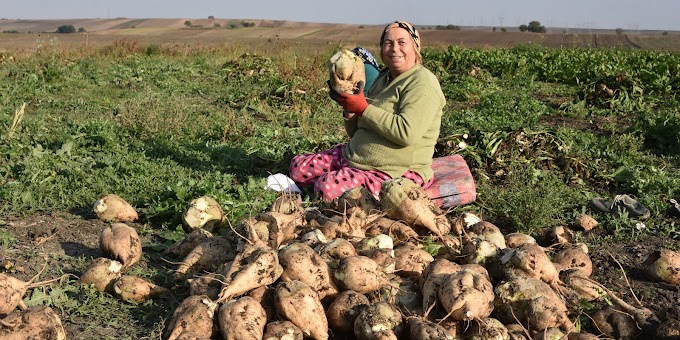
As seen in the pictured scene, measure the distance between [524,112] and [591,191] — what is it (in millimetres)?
3572

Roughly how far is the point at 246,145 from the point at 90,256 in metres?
3.16

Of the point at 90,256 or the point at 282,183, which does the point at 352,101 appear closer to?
the point at 282,183

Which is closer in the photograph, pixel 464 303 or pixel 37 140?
pixel 464 303

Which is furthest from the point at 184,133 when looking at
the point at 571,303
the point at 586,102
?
the point at 586,102

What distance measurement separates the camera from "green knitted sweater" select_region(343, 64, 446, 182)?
187 inches

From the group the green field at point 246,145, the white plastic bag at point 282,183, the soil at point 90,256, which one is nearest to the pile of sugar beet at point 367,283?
the soil at point 90,256

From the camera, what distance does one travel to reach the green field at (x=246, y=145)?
473cm

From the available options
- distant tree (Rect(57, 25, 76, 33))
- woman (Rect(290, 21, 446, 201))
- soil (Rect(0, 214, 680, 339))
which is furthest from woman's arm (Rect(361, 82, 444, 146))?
distant tree (Rect(57, 25, 76, 33))

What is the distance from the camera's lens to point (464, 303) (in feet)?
9.09

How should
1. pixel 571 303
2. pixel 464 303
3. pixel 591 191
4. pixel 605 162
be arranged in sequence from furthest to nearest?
pixel 605 162, pixel 591 191, pixel 571 303, pixel 464 303

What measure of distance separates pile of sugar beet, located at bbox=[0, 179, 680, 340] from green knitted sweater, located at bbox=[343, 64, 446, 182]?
36.9 inches

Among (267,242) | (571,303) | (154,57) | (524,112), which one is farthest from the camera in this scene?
(154,57)

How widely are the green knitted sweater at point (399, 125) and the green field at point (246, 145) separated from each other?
0.59 meters

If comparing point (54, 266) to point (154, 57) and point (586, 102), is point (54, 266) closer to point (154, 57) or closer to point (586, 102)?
point (586, 102)
